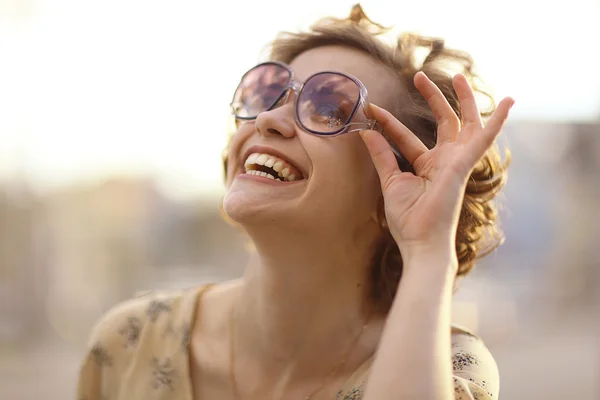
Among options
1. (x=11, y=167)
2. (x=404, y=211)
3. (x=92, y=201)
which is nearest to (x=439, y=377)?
(x=404, y=211)

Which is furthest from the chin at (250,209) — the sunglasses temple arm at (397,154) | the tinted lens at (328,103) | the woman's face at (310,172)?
the sunglasses temple arm at (397,154)

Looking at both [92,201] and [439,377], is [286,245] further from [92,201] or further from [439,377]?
[92,201]

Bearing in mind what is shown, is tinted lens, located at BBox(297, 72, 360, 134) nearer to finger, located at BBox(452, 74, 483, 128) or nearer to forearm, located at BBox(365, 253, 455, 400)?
finger, located at BBox(452, 74, 483, 128)

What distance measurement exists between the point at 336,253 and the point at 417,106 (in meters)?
0.48

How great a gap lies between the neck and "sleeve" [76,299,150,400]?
0.36 meters

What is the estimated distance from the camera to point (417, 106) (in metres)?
1.91

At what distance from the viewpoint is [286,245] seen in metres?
1.78

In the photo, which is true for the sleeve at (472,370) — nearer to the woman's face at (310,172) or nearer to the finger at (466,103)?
the woman's face at (310,172)

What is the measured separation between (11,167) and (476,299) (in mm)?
8265

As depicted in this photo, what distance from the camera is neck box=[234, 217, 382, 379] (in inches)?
72.3

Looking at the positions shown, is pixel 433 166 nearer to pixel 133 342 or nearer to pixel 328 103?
pixel 328 103

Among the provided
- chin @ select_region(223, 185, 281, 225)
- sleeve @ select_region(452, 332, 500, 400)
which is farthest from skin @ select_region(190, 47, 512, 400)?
sleeve @ select_region(452, 332, 500, 400)

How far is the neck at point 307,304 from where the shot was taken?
72.3 inches

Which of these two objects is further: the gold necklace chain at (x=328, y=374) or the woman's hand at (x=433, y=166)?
the gold necklace chain at (x=328, y=374)
